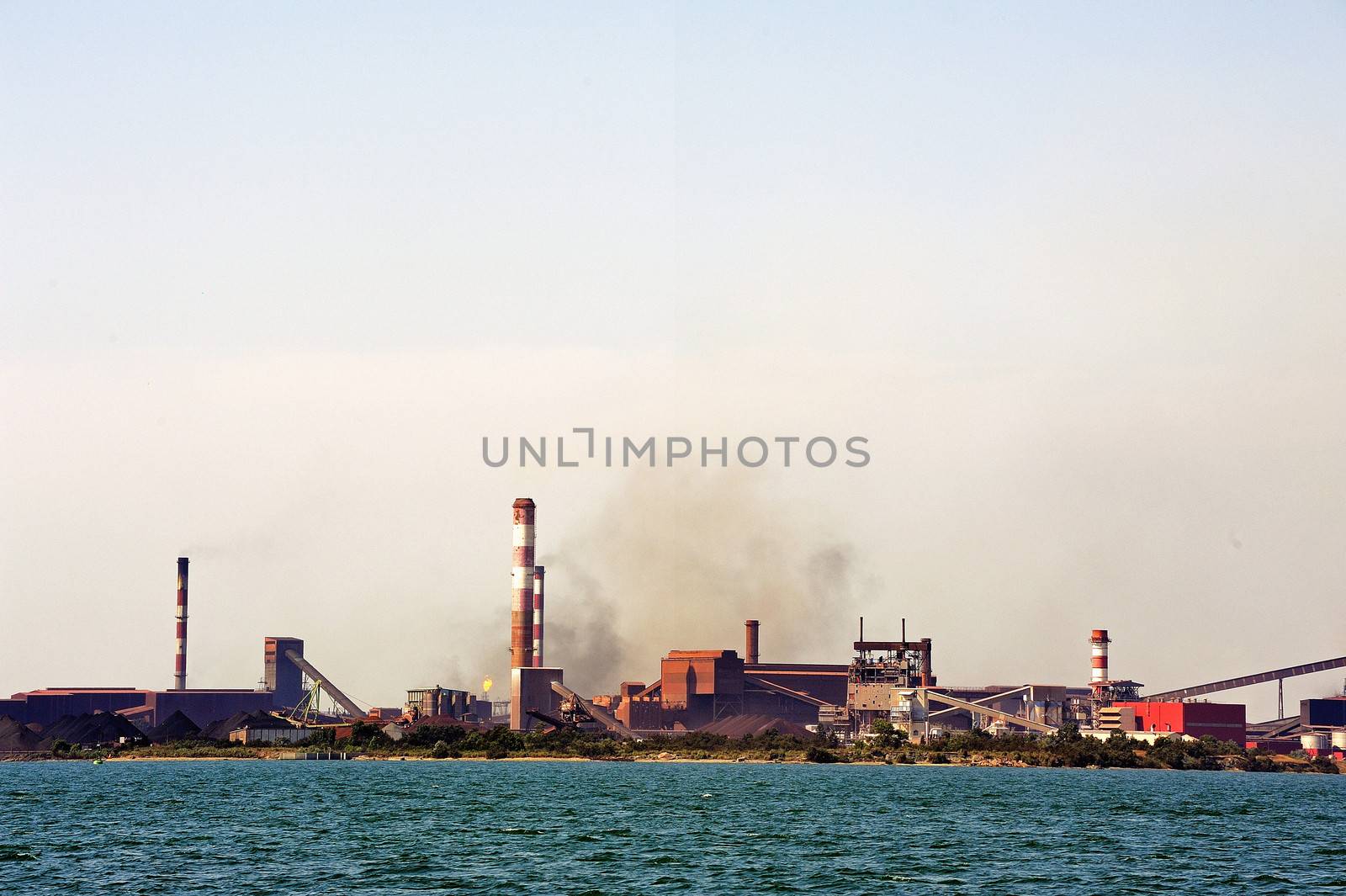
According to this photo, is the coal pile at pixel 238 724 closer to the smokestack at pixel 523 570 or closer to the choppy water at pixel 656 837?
the smokestack at pixel 523 570

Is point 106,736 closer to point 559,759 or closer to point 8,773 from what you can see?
point 8,773

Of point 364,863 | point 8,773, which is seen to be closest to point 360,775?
point 8,773

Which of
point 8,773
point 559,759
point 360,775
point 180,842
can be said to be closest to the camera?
point 180,842

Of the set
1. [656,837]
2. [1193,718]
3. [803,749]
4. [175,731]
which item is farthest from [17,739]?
[656,837]

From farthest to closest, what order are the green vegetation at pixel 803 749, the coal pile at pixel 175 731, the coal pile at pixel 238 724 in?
the coal pile at pixel 175 731 < the coal pile at pixel 238 724 < the green vegetation at pixel 803 749

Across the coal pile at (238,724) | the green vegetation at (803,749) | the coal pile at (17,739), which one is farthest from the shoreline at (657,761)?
the coal pile at (17,739)

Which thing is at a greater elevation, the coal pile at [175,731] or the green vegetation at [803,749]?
the coal pile at [175,731]

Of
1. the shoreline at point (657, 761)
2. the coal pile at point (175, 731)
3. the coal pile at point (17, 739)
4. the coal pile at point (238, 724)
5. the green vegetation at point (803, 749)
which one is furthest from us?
the coal pile at point (17, 739)

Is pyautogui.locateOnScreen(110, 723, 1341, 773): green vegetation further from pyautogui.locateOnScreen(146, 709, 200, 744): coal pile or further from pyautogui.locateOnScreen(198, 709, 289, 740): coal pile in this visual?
pyautogui.locateOnScreen(198, 709, 289, 740): coal pile
